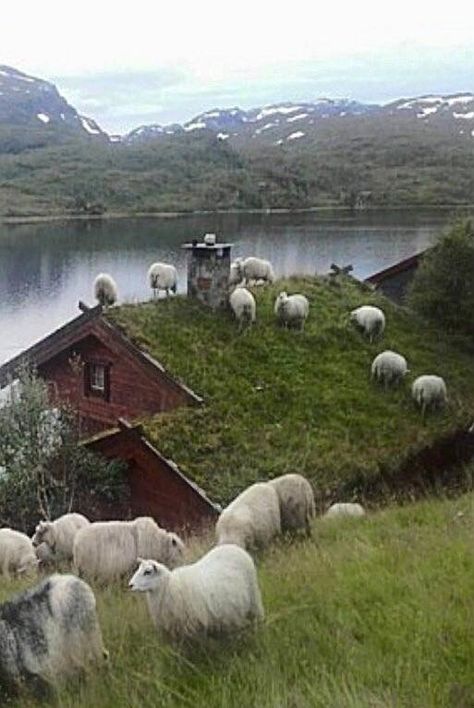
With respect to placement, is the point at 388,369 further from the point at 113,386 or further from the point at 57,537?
the point at 57,537

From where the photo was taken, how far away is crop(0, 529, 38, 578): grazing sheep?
1095 cm

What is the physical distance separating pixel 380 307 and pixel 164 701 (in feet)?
70.1

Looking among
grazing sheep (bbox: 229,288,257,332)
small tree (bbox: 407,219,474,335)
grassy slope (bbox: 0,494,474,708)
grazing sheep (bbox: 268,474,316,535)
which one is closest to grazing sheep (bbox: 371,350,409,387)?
grazing sheep (bbox: 229,288,257,332)

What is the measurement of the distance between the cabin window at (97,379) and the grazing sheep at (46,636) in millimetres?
13547

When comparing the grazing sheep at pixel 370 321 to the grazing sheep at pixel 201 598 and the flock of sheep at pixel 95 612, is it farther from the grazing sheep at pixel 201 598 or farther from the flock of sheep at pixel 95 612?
the grazing sheep at pixel 201 598

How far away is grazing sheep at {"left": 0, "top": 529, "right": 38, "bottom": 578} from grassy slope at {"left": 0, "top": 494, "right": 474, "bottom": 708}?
3.90m

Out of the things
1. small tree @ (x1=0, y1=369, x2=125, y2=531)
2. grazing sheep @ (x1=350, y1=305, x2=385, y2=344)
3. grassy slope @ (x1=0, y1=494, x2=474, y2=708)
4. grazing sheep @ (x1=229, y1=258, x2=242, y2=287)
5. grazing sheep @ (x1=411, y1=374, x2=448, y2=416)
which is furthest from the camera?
grazing sheep @ (x1=229, y1=258, x2=242, y2=287)

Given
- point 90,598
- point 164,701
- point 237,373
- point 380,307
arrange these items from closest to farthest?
point 164,701 → point 90,598 → point 237,373 → point 380,307

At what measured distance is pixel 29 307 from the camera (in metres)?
48.2

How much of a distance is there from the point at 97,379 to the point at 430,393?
23.6 feet

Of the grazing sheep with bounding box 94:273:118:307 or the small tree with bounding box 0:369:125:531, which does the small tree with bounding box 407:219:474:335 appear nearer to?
the grazing sheep with bounding box 94:273:118:307

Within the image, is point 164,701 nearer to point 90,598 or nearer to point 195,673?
point 195,673

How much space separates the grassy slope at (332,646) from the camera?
15.1ft

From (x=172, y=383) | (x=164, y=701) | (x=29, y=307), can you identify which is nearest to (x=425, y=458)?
(x=172, y=383)
